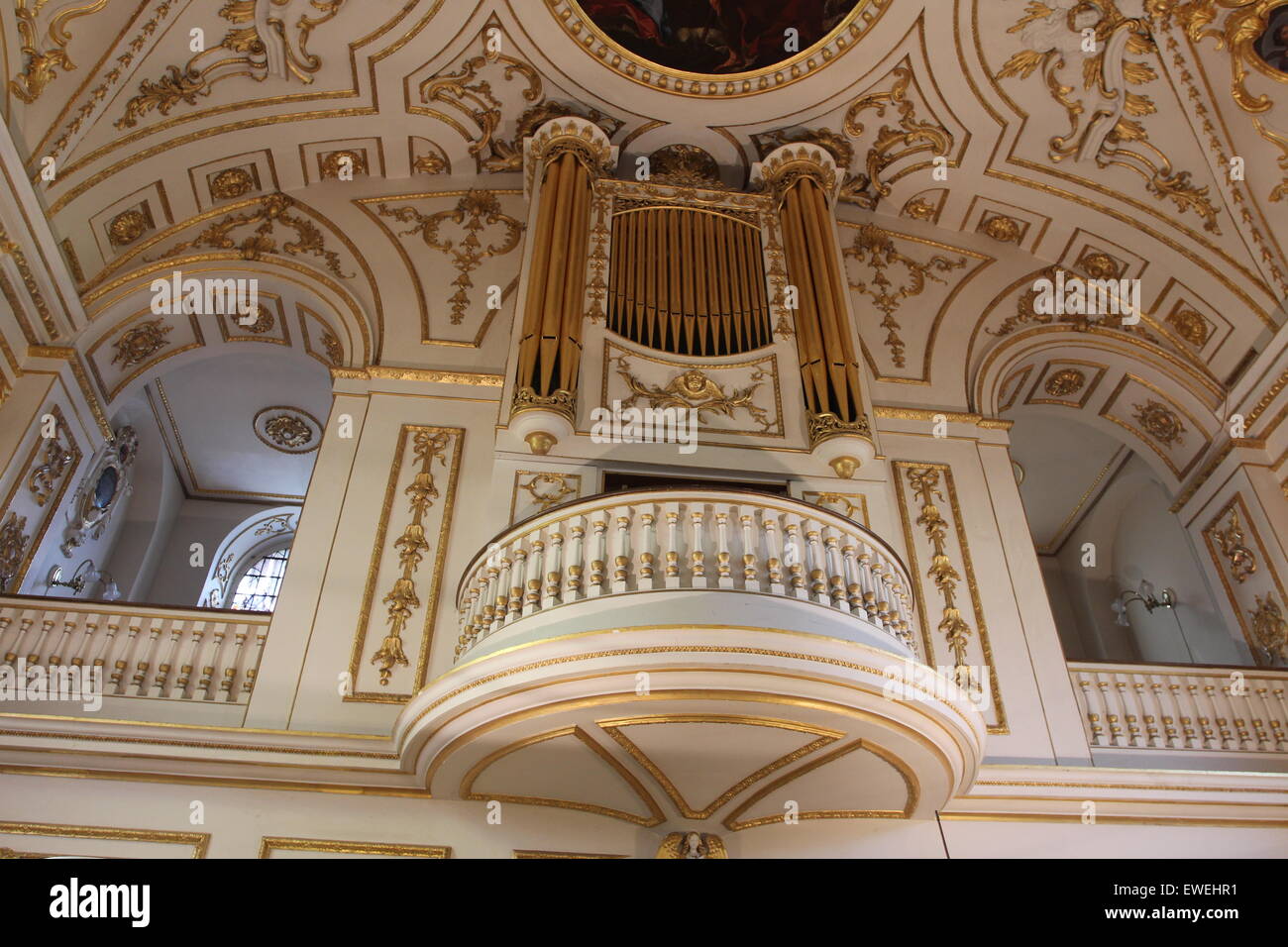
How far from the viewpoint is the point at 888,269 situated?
9172 millimetres

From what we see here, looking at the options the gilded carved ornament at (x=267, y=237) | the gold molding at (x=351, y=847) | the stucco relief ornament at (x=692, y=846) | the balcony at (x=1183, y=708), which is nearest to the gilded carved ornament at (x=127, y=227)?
the gilded carved ornament at (x=267, y=237)

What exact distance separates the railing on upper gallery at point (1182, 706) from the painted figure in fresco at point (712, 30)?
18.8ft

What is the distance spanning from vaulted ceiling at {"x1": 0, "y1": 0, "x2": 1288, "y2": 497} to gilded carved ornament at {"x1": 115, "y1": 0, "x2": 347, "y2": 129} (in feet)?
0.06

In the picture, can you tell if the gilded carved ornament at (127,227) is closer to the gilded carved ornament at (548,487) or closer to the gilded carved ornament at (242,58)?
the gilded carved ornament at (242,58)

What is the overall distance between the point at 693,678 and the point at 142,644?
144 inches

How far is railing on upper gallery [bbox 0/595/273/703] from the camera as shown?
6.02 metres

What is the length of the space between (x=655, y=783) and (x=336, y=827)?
5.83 ft

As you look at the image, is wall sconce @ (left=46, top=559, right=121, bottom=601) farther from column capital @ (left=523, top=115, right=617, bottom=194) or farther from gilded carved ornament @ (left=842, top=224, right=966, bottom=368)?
gilded carved ornament @ (left=842, top=224, right=966, bottom=368)

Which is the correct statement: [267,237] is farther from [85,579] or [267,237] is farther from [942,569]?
[942,569]

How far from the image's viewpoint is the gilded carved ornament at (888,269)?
8898mm

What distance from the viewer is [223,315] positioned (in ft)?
28.2
